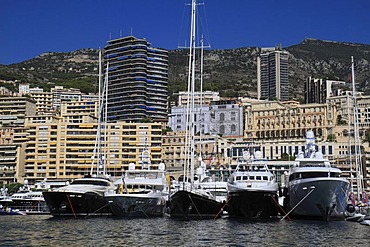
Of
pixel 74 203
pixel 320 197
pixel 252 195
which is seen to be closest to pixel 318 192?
pixel 320 197

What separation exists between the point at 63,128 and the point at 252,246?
126 meters

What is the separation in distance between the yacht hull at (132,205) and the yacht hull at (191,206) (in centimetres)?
369

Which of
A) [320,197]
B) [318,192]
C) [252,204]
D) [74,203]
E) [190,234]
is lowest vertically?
[190,234]

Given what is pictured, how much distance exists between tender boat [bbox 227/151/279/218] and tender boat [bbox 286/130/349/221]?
2192 mm

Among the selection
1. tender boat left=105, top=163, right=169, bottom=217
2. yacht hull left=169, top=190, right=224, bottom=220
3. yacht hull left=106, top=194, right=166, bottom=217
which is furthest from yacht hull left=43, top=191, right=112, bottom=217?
yacht hull left=169, top=190, right=224, bottom=220

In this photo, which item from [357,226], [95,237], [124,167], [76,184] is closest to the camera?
[95,237]

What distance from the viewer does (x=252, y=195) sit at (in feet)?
195

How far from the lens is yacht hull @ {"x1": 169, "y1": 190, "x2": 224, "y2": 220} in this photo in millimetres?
59625

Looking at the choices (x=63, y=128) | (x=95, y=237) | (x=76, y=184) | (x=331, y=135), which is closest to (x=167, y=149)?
(x=63, y=128)

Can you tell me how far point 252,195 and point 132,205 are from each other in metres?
13.4

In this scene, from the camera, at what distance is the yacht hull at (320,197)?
57000 millimetres

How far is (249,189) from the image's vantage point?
2335 inches

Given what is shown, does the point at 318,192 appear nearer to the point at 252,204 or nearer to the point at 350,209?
the point at 252,204

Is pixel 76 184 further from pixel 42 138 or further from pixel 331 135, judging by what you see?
pixel 331 135
